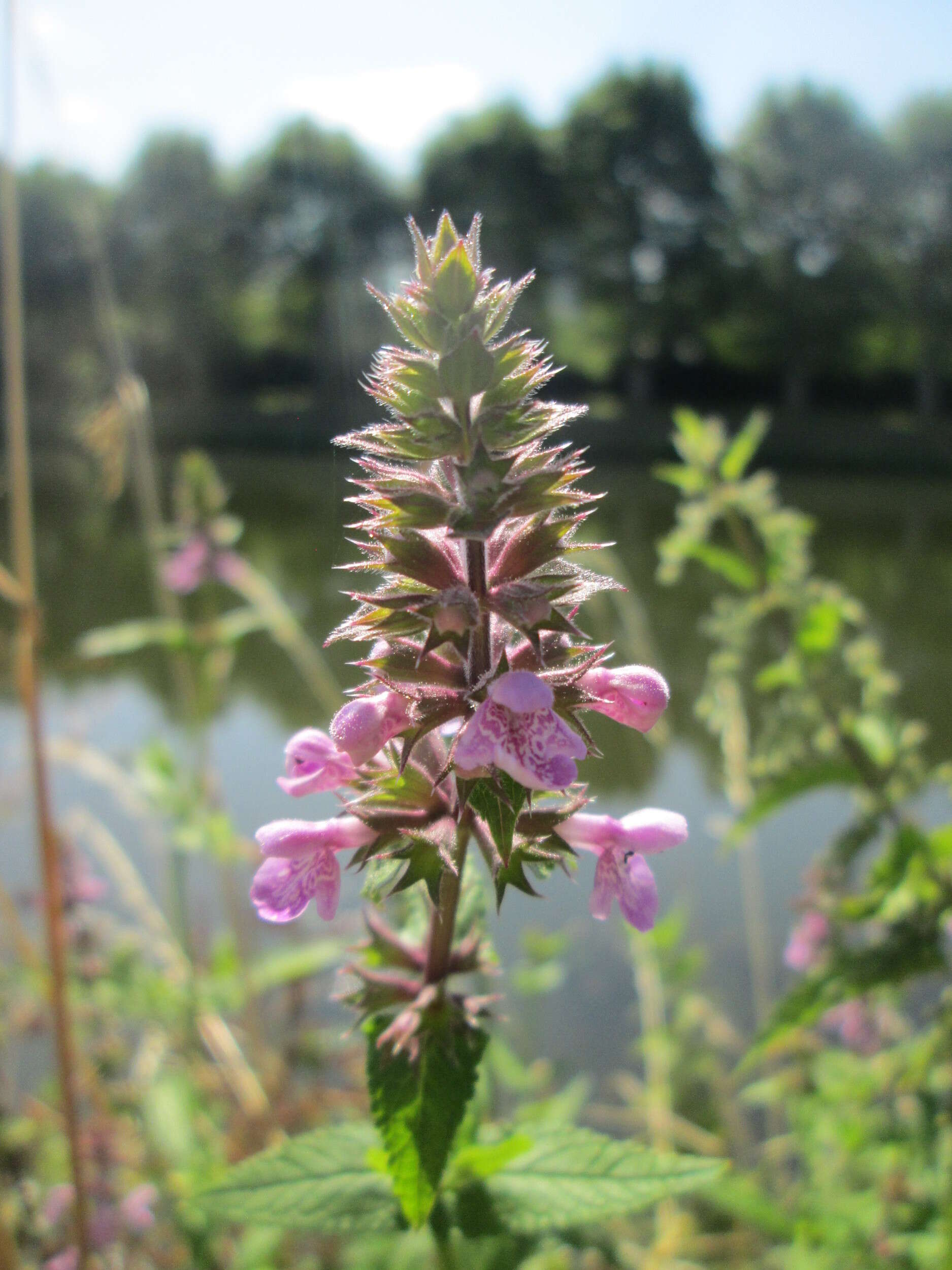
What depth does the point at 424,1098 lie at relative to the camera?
0.75 metres

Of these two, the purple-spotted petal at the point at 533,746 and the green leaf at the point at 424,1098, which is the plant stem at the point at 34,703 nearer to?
the green leaf at the point at 424,1098

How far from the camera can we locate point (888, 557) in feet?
25.0

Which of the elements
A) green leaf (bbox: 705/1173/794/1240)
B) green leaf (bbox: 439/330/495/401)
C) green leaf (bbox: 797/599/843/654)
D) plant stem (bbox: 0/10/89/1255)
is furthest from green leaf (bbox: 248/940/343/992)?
green leaf (bbox: 439/330/495/401)

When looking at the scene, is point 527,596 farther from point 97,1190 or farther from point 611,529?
point 611,529

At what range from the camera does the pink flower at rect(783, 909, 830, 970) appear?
2100 mm

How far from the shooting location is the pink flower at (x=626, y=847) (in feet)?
2.48

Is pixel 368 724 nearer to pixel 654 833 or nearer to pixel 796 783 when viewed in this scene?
pixel 654 833

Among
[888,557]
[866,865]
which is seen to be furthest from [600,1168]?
[888,557]

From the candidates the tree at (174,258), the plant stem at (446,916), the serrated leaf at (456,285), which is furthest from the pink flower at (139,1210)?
the tree at (174,258)

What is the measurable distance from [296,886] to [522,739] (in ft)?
0.89

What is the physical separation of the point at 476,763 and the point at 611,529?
8.07m

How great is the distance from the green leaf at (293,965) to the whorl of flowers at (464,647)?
5.13 ft

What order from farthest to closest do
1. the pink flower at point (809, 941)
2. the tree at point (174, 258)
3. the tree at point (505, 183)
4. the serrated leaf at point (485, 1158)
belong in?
the tree at point (505, 183) → the tree at point (174, 258) → the pink flower at point (809, 941) → the serrated leaf at point (485, 1158)

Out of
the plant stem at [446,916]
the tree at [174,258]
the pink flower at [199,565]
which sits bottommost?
the plant stem at [446,916]
